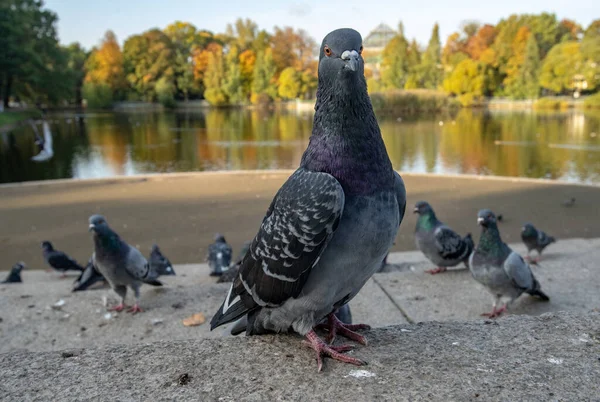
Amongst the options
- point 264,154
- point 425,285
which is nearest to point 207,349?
point 425,285

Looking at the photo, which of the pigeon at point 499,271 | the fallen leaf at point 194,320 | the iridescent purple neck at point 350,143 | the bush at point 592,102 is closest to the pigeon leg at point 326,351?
the iridescent purple neck at point 350,143

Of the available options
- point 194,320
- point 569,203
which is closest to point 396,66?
point 569,203

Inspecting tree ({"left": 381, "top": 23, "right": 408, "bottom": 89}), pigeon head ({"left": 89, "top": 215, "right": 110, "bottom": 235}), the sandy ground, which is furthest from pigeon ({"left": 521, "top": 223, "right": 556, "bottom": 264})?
tree ({"left": 381, "top": 23, "right": 408, "bottom": 89})

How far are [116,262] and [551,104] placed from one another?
5619 centimetres

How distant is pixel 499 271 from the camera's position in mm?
4523

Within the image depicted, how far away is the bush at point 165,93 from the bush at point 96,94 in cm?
682

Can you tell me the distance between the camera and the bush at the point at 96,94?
65250 mm

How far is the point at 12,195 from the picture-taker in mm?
11281

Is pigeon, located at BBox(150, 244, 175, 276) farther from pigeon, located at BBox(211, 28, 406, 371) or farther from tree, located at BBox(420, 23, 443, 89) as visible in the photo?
tree, located at BBox(420, 23, 443, 89)

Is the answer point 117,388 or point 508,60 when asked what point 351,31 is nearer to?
point 117,388

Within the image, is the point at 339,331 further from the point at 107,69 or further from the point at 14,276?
the point at 107,69

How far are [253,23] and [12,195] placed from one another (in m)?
82.4

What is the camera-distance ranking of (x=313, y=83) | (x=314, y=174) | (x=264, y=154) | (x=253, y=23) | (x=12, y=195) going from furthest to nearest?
(x=253, y=23)
(x=313, y=83)
(x=264, y=154)
(x=12, y=195)
(x=314, y=174)

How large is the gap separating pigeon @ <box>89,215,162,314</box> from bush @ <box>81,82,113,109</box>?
67588 millimetres
